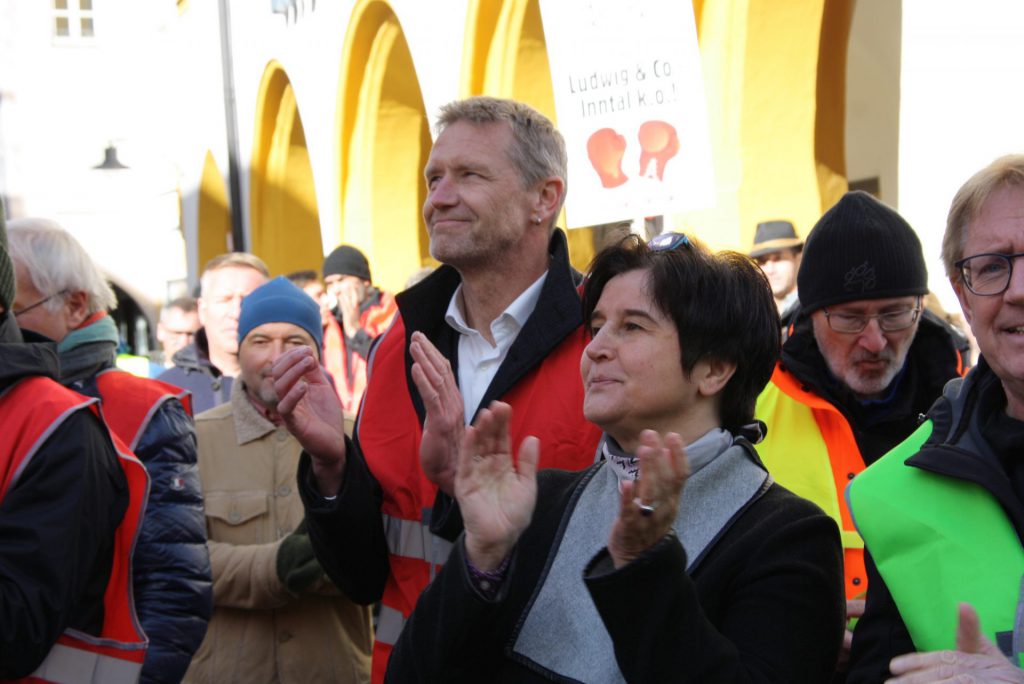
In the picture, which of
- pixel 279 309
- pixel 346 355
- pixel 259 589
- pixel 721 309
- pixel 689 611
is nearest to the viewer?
pixel 689 611

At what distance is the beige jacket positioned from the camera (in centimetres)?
388

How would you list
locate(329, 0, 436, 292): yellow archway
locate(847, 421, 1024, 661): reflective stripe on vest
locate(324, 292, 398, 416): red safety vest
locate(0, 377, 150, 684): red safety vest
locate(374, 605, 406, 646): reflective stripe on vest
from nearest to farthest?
locate(847, 421, 1024, 661): reflective stripe on vest → locate(0, 377, 150, 684): red safety vest → locate(374, 605, 406, 646): reflective stripe on vest → locate(324, 292, 398, 416): red safety vest → locate(329, 0, 436, 292): yellow archway

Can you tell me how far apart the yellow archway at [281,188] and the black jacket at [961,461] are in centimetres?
1407

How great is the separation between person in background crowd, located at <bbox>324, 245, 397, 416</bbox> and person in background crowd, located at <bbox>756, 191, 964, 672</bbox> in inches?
169

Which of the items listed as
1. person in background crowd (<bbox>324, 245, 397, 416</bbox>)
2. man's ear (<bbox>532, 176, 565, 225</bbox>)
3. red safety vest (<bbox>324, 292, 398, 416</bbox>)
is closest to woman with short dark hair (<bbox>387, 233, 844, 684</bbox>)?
man's ear (<bbox>532, 176, 565, 225</bbox>)

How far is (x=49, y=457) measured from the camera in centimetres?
271

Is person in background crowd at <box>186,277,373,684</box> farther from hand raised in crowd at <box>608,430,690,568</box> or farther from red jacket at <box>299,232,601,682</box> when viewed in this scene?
hand raised in crowd at <box>608,430,690,568</box>

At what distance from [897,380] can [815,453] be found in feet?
1.28

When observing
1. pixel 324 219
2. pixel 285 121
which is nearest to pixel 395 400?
pixel 324 219

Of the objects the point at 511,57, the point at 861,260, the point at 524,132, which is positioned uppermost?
the point at 511,57

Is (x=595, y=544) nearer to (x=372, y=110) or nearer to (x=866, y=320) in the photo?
(x=866, y=320)

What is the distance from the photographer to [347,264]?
30.6 feet

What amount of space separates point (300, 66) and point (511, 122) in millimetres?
11235

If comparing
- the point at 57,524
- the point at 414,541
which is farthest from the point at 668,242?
the point at 57,524
